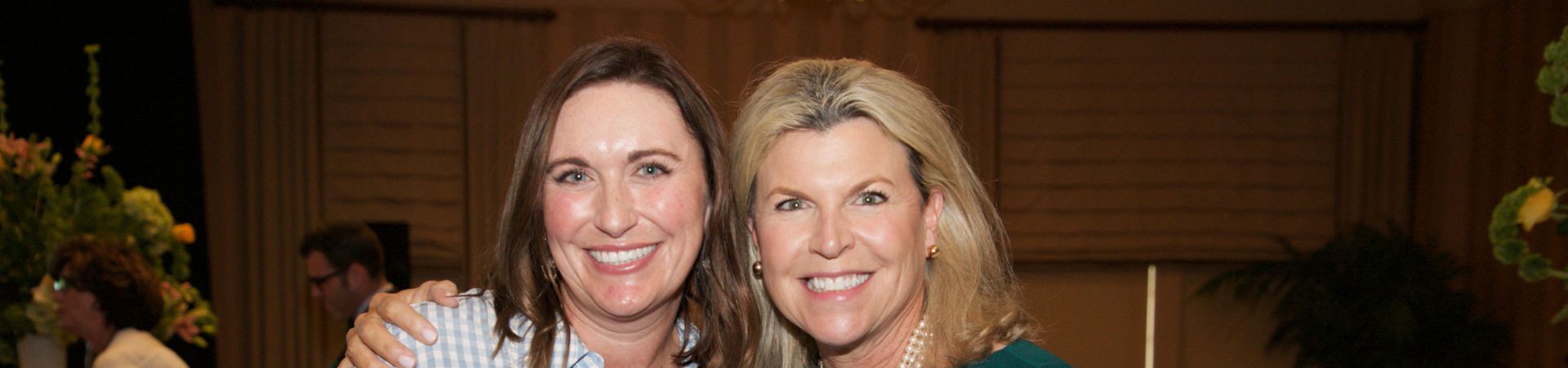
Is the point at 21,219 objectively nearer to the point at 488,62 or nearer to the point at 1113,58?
the point at 488,62

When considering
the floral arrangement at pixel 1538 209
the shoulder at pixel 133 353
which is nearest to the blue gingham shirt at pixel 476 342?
the floral arrangement at pixel 1538 209

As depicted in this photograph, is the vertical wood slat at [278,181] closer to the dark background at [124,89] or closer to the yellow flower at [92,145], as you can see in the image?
the dark background at [124,89]

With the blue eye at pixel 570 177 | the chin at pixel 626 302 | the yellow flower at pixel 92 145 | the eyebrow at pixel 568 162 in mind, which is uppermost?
the yellow flower at pixel 92 145

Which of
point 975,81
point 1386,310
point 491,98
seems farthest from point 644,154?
point 1386,310

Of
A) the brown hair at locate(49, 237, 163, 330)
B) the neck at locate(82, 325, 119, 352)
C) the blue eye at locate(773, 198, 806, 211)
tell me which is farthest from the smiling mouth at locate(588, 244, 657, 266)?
the neck at locate(82, 325, 119, 352)

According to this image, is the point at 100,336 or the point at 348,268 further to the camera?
the point at 348,268

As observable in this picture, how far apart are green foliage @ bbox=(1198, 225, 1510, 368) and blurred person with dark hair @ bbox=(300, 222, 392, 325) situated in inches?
195

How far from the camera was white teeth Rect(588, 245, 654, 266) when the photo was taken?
6.31ft

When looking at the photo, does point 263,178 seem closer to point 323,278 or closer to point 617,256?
point 323,278

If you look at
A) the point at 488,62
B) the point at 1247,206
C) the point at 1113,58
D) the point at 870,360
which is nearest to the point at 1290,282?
the point at 1247,206

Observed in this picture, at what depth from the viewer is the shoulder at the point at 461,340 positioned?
1919 mm

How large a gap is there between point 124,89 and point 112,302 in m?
1.91

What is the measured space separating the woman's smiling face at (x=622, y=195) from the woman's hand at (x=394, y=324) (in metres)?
0.24

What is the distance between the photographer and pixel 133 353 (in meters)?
3.50
